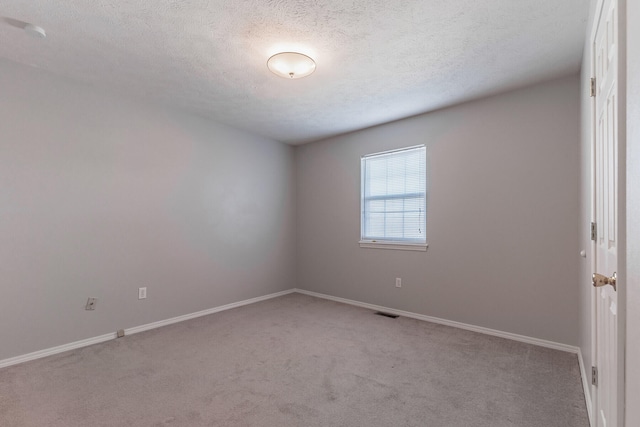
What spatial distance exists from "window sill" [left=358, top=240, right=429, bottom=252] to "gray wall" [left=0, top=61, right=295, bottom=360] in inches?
61.5

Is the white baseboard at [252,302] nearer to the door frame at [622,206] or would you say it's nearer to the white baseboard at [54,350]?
the white baseboard at [54,350]

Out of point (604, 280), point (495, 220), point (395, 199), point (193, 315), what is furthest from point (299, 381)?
point (395, 199)

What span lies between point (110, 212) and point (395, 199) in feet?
10.5

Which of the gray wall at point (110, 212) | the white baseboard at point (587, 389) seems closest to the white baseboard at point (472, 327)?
the white baseboard at point (587, 389)

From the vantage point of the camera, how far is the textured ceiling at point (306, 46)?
1972 millimetres

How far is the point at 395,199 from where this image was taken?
4.07 metres

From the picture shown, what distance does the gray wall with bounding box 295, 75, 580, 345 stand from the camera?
283 cm

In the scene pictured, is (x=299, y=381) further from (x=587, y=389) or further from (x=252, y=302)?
(x=252, y=302)

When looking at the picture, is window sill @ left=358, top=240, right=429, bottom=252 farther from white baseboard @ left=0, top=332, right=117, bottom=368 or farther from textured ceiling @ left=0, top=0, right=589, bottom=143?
white baseboard @ left=0, top=332, right=117, bottom=368

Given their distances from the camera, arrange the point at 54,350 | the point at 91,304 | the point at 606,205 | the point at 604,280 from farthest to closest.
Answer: the point at 91,304
the point at 54,350
the point at 606,205
the point at 604,280

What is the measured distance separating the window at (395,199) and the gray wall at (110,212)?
1586 millimetres

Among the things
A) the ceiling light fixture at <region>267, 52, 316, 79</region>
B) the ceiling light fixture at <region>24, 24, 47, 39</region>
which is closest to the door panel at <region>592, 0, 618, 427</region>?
the ceiling light fixture at <region>267, 52, 316, 79</region>

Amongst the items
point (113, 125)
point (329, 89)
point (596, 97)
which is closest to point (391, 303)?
point (329, 89)

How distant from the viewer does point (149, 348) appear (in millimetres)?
2852
